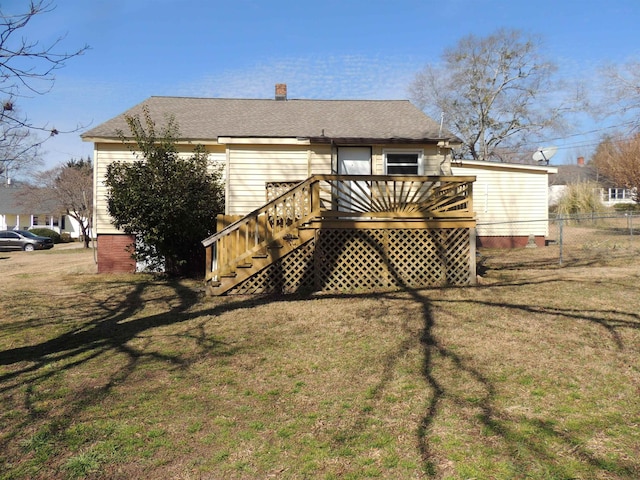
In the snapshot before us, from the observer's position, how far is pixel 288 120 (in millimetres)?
15031

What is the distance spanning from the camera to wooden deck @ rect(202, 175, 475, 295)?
9.32m

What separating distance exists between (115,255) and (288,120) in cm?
675

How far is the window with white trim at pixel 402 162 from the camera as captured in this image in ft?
41.6

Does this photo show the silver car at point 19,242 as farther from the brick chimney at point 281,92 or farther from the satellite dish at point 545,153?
the satellite dish at point 545,153

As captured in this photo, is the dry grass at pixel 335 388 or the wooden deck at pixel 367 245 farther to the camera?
the wooden deck at pixel 367 245

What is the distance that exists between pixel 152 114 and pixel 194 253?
5892 millimetres

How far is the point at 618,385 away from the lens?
171 inches

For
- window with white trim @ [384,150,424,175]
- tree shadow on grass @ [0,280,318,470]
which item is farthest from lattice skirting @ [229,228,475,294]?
window with white trim @ [384,150,424,175]

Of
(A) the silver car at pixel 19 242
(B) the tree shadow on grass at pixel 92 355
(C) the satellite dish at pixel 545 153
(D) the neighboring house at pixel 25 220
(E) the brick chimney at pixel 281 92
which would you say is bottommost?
(B) the tree shadow on grass at pixel 92 355

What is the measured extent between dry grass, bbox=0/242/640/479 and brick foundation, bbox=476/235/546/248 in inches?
366

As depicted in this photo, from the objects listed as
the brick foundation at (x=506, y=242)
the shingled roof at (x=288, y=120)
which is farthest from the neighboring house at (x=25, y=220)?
the brick foundation at (x=506, y=242)

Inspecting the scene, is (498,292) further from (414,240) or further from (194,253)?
(194,253)

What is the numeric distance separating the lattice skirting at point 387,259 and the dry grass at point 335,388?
109cm

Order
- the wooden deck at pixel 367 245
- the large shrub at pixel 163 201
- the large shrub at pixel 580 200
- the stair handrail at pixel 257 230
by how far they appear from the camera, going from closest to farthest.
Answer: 1. the stair handrail at pixel 257 230
2. the wooden deck at pixel 367 245
3. the large shrub at pixel 163 201
4. the large shrub at pixel 580 200
